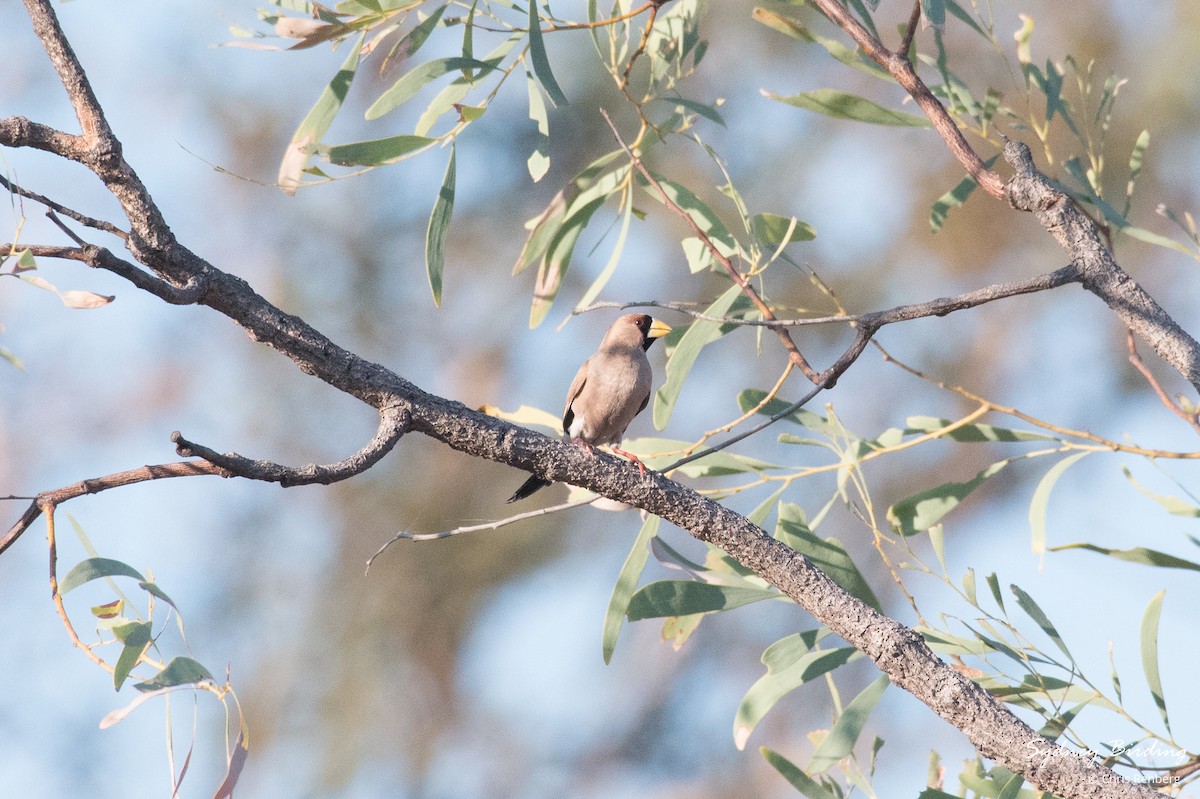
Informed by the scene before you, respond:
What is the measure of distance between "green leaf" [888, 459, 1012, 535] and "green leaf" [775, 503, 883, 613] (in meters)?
0.12

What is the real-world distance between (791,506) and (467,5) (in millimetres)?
1073

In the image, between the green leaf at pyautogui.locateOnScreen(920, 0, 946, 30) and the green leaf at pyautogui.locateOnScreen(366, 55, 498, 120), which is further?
the green leaf at pyautogui.locateOnScreen(366, 55, 498, 120)

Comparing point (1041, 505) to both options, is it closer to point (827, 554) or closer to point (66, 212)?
point (827, 554)

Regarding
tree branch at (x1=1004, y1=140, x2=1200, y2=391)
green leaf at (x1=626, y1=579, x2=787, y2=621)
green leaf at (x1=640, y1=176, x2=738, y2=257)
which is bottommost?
green leaf at (x1=626, y1=579, x2=787, y2=621)

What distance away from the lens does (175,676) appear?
4.95ft

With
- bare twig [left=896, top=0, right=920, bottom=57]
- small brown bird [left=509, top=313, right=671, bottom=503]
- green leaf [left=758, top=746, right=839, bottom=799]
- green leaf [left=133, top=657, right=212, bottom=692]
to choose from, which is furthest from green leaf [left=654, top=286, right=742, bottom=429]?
small brown bird [left=509, top=313, right=671, bottom=503]

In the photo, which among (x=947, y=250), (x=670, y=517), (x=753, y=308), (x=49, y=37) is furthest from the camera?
(x=947, y=250)

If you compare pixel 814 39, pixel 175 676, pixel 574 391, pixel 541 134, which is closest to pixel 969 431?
pixel 814 39

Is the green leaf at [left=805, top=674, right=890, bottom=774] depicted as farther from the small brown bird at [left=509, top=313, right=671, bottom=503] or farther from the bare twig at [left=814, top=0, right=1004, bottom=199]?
the small brown bird at [left=509, top=313, right=671, bottom=503]

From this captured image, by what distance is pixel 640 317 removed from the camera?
13.1ft

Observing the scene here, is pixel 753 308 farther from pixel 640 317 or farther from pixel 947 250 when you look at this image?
pixel 947 250

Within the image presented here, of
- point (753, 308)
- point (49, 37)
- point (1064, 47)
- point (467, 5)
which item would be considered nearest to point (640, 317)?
point (753, 308)

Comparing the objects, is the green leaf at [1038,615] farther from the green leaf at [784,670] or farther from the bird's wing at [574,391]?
the bird's wing at [574,391]

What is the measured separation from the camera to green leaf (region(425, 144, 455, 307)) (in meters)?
1.95
